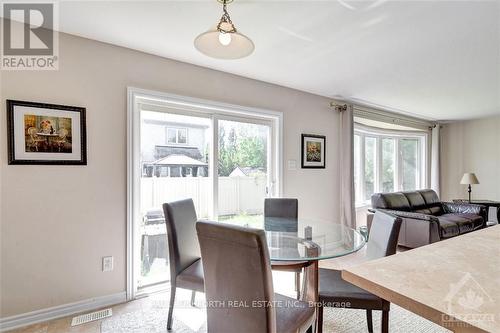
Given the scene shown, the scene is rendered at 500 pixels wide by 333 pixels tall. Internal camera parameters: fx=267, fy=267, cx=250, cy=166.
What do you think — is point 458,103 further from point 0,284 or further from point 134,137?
point 0,284

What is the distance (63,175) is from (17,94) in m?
0.69

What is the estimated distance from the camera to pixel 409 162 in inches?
243

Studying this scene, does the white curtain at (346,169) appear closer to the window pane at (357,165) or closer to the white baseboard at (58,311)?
the window pane at (357,165)

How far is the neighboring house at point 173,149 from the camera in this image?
275 centimetres

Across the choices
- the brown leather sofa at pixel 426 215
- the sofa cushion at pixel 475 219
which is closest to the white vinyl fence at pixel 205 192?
the brown leather sofa at pixel 426 215

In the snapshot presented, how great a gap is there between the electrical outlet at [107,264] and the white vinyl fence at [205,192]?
54 cm

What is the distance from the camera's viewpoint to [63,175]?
2230mm

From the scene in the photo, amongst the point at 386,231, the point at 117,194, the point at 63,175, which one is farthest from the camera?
the point at 117,194

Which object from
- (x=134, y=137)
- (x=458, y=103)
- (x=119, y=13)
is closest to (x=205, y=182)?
(x=134, y=137)

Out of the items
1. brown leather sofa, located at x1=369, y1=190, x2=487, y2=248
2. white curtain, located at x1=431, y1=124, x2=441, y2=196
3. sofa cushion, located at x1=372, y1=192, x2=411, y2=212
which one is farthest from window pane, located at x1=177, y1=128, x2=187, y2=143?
white curtain, located at x1=431, y1=124, x2=441, y2=196

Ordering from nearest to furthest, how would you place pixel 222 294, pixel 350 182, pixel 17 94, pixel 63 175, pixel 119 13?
1. pixel 222 294
2. pixel 119 13
3. pixel 17 94
4. pixel 63 175
5. pixel 350 182

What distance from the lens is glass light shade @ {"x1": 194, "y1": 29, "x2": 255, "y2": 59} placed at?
1.48 metres

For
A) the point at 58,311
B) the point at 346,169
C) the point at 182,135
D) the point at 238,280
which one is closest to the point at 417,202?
the point at 346,169

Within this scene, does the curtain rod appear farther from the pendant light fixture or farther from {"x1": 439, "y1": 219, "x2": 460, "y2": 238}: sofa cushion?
the pendant light fixture
